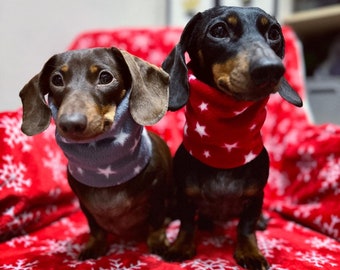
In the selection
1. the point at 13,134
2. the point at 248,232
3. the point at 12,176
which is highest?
the point at 13,134

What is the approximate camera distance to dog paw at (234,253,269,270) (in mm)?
1045

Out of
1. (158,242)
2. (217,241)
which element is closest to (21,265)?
(158,242)

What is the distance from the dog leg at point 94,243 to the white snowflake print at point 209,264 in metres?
0.26

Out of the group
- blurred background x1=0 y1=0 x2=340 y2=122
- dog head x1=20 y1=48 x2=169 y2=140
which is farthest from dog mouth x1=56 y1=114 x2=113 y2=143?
blurred background x1=0 y1=0 x2=340 y2=122

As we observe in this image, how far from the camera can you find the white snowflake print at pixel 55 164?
144 centimetres

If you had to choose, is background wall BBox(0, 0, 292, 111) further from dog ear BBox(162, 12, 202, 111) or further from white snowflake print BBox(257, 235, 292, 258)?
white snowflake print BBox(257, 235, 292, 258)

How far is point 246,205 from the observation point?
1.13 metres

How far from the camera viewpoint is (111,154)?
1030 mm

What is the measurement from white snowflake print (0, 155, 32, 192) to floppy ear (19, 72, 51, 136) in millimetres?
270

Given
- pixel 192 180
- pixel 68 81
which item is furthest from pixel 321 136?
pixel 68 81

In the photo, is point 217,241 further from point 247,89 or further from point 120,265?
point 247,89

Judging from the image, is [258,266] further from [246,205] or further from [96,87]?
[96,87]

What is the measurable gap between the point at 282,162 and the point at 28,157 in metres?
1.06

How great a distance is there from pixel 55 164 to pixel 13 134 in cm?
23
